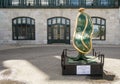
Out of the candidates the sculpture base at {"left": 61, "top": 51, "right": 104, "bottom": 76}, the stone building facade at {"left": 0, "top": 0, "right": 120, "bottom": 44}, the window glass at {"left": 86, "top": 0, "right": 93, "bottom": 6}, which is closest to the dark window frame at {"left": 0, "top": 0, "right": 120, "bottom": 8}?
the window glass at {"left": 86, "top": 0, "right": 93, "bottom": 6}

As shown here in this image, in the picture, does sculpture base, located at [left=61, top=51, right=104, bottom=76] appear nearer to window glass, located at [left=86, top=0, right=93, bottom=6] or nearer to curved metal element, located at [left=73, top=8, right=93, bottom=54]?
curved metal element, located at [left=73, top=8, right=93, bottom=54]

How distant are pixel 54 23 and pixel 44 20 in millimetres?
1452

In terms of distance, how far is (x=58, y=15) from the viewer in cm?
3972

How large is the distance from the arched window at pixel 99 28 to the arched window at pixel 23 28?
28.2 feet

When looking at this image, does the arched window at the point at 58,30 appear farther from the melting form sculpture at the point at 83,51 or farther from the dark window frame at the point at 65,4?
the melting form sculpture at the point at 83,51

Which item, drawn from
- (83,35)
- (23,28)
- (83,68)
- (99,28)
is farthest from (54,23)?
(83,68)

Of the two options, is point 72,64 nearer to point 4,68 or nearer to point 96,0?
point 4,68

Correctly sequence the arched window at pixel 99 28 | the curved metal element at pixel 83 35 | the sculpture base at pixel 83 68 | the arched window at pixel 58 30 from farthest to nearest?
1. the arched window at pixel 58 30
2. the arched window at pixel 99 28
3. the curved metal element at pixel 83 35
4. the sculpture base at pixel 83 68

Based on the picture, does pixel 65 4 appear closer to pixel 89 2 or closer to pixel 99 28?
pixel 89 2

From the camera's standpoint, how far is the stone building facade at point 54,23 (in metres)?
39.6

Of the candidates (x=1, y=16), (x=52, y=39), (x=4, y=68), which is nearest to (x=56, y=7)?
(x=52, y=39)

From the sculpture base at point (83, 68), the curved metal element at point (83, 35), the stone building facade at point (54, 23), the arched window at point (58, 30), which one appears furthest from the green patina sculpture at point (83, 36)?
the arched window at point (58, 30)

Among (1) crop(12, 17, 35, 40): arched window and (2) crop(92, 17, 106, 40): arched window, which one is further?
(1) crop(12, 17, 35, 40): arched window

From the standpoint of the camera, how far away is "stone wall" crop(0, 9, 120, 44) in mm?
39562
